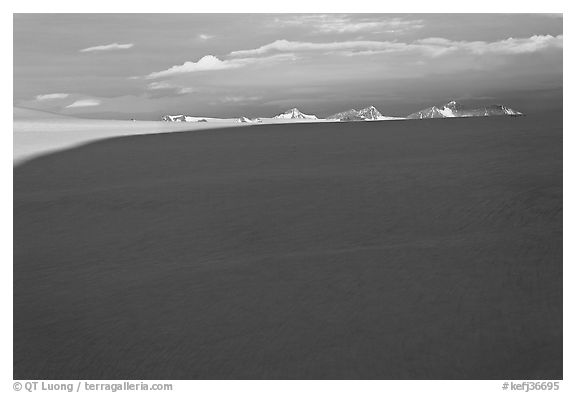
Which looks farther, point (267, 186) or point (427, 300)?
point (267, 186)

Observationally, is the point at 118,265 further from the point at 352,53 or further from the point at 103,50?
the point at 352,53

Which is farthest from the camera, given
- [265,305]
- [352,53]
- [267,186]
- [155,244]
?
[352,53]

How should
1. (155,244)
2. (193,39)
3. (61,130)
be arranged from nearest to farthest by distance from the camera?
(155,244) → (193,39) → (61,130)

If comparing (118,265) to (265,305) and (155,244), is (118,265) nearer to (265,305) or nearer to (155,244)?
(155,244)

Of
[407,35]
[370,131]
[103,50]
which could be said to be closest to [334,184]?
[407,35]

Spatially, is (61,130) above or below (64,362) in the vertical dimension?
above

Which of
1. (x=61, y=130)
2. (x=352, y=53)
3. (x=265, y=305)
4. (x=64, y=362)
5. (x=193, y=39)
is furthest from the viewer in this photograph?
(x=61, y=130)

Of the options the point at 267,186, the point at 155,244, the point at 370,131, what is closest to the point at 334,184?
the point at 267,186

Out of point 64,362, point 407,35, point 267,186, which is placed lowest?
point 64,362

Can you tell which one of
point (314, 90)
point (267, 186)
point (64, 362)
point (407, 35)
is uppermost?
point (407, 35)
